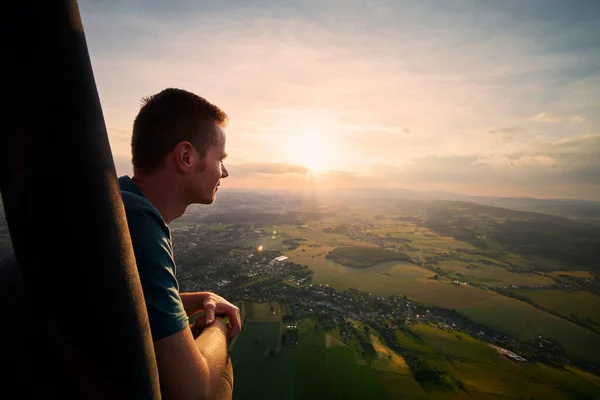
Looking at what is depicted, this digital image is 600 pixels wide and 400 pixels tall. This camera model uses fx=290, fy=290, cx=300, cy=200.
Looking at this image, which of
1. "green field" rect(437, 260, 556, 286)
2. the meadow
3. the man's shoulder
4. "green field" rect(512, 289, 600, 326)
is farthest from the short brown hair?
"green field" rect(437, 260, 556, 286)

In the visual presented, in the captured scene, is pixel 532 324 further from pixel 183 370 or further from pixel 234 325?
pixel 183 370

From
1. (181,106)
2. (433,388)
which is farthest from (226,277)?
(181,106)

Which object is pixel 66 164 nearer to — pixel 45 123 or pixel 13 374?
pixel 45 123

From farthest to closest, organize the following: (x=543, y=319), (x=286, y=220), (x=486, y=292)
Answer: (x=286, y=220) → (x=486, y=292) → (x=543, y=319)

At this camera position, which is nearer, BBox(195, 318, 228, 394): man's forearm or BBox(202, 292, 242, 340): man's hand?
BBox(195, 318, 228, 394): man's forearm

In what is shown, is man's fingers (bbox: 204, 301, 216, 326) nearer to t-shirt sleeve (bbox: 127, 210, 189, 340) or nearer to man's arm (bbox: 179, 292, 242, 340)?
man's arm (bbox: 179, 292, 242, 340)

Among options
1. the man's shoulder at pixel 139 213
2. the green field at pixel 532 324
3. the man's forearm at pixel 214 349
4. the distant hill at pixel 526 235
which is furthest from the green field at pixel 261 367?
the distant hill at pixel 526 235
